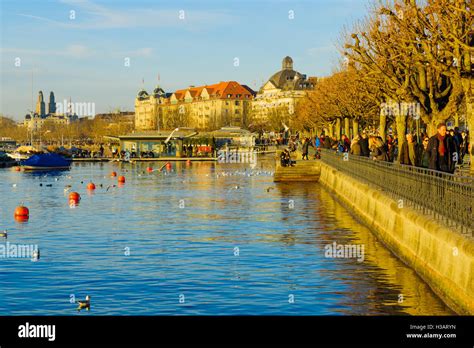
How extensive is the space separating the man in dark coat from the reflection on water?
2.98 m

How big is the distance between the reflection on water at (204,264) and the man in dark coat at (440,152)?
298cm

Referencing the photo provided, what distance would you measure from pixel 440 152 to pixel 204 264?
7.38 meters

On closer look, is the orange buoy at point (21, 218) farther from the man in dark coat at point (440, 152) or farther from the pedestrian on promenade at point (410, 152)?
the man in dark coat at point (440, 152)

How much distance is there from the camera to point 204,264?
1130 inches

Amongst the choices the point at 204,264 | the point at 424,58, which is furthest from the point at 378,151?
the point at 204,264

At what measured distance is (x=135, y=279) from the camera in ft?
84.4

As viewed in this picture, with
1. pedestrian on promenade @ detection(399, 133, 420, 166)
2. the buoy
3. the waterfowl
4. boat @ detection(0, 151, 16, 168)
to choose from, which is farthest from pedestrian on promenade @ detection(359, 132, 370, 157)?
boat @ detection(0, 151, 16, 168)

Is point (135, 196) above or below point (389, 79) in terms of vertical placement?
below

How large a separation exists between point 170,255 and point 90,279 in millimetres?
5368

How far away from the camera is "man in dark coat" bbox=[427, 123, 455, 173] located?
2661 centimetres

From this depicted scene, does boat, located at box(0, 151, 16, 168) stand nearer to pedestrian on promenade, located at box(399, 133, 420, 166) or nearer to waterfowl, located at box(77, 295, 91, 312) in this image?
pedestrian on promenade, located at box(399, 133, 420, 166)

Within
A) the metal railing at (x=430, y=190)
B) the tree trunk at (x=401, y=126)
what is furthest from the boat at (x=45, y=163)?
the metal railing at (x=430, y=190)
